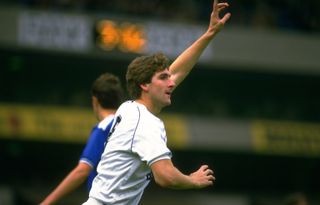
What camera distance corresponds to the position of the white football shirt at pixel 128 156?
6.20 metres

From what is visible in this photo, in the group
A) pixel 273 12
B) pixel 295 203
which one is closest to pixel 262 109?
pixel 273 12

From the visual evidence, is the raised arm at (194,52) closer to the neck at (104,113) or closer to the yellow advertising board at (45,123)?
the neck at (104,113)

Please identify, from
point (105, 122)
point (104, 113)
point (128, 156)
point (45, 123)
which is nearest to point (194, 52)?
point (105, 122)

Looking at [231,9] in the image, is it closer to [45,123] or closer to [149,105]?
[45,123]

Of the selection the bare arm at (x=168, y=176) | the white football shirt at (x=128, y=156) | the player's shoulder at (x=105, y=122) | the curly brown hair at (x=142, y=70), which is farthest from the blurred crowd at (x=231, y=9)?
the bare arm at (x=168, y=176)

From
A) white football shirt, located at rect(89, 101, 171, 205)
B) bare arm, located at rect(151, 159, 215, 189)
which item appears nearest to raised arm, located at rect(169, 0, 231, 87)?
white football shirt, located at rect(89, 101, 171, 205)

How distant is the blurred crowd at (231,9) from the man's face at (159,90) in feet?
46.7

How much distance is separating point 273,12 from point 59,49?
6057 millimetres

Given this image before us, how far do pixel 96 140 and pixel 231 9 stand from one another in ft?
49.0

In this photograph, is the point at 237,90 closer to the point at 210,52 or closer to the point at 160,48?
the point at 210,52

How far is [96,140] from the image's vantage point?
8.03m

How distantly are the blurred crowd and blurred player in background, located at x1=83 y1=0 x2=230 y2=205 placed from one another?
14207 millimetres

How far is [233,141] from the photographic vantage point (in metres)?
23.1

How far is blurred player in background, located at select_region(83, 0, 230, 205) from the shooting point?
6121 mm
